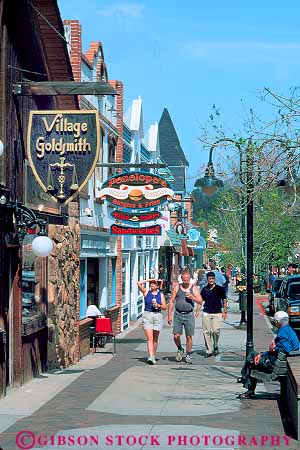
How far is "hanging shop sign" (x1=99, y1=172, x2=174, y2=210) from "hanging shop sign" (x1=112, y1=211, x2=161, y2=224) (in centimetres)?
19

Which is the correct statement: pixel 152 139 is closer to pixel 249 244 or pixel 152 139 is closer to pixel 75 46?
pixel 75 46

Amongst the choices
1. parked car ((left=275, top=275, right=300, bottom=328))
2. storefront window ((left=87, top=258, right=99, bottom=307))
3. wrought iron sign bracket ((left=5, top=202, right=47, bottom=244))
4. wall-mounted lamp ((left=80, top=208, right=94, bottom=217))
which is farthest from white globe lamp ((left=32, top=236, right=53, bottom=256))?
parked car ((left=275, top=275, right=300, bottom=328))

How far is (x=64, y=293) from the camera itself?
1692cm

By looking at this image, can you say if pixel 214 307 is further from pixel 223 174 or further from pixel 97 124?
pixel 97 124

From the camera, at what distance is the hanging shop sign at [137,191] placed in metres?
18.9

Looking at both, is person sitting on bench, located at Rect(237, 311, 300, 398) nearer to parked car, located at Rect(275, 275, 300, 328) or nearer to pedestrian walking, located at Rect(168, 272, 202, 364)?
pedestrian walking, located at Rect(168, 272, 202, 364)

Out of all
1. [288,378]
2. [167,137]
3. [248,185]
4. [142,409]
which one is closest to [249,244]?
[248,185]

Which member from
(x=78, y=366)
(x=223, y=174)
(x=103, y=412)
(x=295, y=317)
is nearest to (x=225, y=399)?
(x=103, y=412)

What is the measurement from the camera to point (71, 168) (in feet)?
44.4

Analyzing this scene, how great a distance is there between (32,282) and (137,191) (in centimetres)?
491

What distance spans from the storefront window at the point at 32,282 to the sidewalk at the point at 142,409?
1.21 m

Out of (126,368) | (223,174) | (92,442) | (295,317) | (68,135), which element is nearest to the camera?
(92,442)

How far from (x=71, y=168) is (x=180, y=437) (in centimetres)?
512

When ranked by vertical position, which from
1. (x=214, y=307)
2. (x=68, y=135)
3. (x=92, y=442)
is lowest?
(x=92, y=442)
